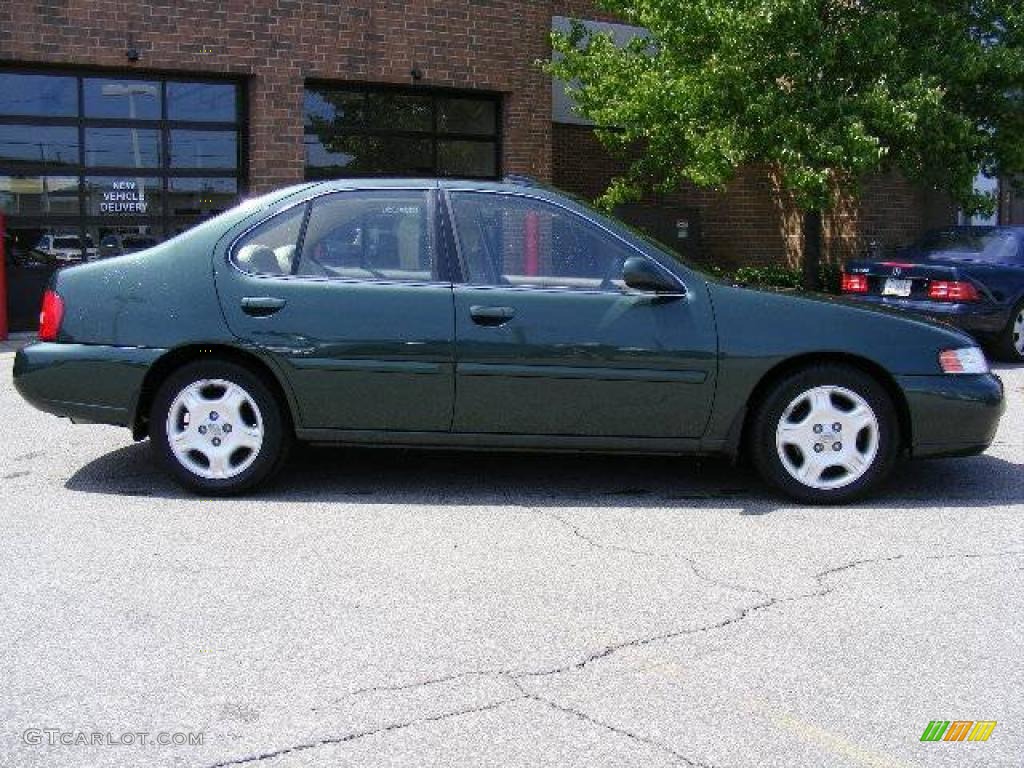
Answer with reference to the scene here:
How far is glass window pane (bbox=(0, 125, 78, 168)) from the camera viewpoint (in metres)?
13.2

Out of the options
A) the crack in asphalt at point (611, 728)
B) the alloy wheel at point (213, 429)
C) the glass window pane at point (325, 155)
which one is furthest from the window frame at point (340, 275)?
the glass window pane at point (325, 155)

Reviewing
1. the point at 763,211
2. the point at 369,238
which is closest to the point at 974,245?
the point at 763,211

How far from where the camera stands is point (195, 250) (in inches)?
227

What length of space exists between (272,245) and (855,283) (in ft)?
25.1

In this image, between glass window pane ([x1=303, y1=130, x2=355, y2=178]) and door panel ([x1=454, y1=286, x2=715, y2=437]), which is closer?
door panel ([x1=454, y1=286, x2=715, y2=437])

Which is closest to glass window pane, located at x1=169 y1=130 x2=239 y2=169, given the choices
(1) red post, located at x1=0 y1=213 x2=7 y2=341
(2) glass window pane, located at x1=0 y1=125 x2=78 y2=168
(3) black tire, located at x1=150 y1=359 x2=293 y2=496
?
(2) glass window pane, located at x1=0 y1=125 x2=78 y2=168

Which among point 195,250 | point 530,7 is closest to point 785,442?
point 195,250

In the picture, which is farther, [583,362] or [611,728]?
[583,362]

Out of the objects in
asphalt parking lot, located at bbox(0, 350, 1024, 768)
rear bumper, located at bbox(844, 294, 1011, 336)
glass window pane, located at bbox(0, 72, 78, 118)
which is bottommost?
asphalt parking lot, located at bbox(0, 350, 1024, 768)

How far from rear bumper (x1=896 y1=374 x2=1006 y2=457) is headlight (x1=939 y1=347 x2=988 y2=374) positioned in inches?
1.5

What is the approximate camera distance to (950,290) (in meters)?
11.4

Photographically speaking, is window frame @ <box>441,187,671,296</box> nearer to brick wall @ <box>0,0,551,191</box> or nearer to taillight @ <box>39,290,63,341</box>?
taillight @ <box>39,290,63,341</box>

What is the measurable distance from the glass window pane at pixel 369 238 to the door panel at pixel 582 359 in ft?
1.04

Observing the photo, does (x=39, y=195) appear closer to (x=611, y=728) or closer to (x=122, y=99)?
(x=122, y=99)
